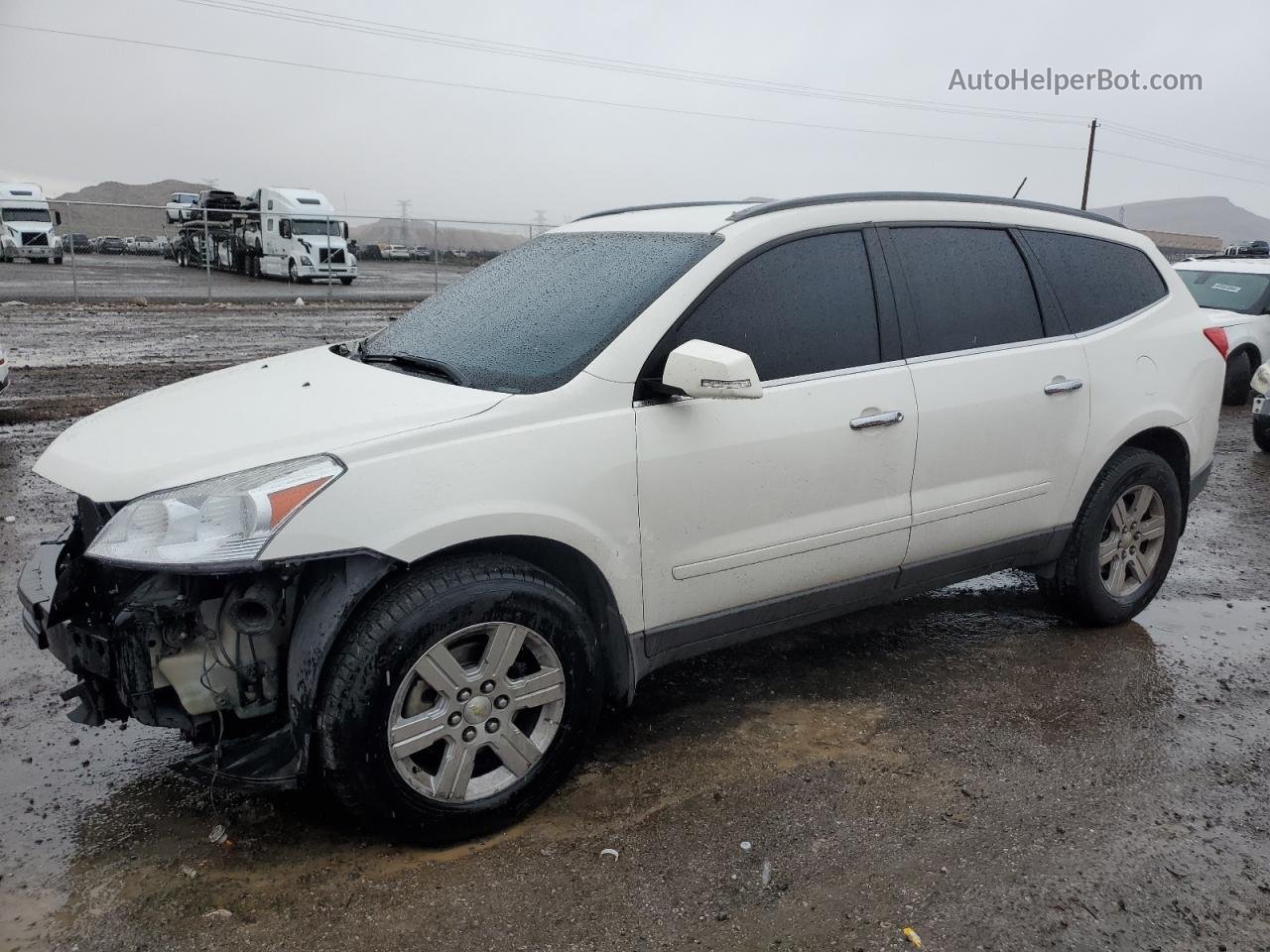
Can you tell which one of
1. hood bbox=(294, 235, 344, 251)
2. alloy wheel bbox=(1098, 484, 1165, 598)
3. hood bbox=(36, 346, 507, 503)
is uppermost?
hood bbox=(36, 346, 507, 503)

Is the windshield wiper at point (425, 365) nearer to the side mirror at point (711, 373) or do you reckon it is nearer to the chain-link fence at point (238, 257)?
the side mirror at point (711, 373)

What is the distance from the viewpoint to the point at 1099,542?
4.69m

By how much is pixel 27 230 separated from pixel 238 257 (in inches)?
328

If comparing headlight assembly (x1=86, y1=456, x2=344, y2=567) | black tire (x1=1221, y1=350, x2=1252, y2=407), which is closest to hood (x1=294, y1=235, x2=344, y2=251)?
black tire (x1=1221, y1=350, x2=1252, y2=407)

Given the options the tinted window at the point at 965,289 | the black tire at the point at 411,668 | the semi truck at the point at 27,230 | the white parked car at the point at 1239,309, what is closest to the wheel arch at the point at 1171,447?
the tinted window at the point at 965,289

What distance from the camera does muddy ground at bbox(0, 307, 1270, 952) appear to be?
2.76 meters

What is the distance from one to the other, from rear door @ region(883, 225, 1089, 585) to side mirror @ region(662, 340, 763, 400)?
105 centimetres

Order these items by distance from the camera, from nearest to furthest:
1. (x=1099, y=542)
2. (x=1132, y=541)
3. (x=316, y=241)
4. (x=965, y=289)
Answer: (x=965, y=289), (x=1099, y=542), (x=1132, y=541), (x=316, y=241)

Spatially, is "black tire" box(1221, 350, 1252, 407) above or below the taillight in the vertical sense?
below

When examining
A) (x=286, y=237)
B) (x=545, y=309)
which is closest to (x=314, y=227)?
(x=286, y=237)

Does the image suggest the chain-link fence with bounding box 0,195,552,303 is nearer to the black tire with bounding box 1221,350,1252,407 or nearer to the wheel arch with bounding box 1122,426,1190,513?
the black tire with bounding box 1221,350,1252,407

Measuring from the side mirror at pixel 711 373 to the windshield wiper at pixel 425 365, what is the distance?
27.4 inches

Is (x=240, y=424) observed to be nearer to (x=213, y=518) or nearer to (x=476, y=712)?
(x=213, y=518)

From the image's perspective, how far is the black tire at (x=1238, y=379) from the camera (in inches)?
478
